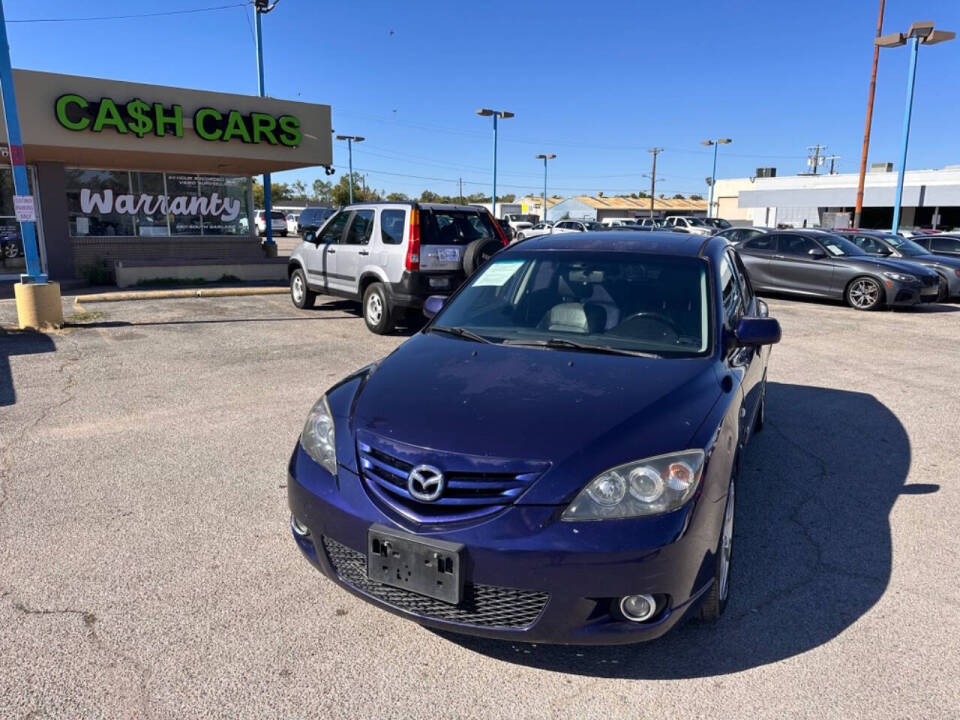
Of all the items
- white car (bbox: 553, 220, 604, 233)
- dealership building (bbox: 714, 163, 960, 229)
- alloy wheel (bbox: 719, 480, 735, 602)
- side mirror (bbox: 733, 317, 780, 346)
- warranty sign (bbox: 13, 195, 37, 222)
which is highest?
dealership building (bbox: 714, 163, 960, 229)

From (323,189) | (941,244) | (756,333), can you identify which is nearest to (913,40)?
(941,244)

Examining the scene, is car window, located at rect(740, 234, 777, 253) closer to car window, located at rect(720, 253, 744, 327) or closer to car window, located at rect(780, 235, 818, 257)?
car window, located at rect(780, 235, 818, 257)

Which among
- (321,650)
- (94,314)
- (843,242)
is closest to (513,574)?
(321,650)

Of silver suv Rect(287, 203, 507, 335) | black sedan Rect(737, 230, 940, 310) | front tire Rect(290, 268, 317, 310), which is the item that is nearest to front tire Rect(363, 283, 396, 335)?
silver suv Rect(287, 203, 507, 335)

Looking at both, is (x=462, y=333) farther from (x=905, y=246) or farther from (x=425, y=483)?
(x=905, y=246)

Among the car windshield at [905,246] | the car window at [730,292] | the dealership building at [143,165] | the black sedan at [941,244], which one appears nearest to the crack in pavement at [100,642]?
the car window at [730,292]

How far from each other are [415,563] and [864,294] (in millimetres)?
13761

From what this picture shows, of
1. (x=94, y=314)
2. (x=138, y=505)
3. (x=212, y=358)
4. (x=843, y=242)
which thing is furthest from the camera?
(x=843, y=242)

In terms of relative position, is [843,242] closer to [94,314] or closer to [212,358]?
[212,358]

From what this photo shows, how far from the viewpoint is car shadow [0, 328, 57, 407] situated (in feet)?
21.6

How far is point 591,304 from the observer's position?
3988 mm

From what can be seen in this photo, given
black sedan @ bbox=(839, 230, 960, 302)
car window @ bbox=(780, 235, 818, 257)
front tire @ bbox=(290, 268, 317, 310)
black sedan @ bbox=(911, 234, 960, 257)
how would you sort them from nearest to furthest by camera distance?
1. front tire @ bbox=(290, 268, 317, 310)
2. car window @ bbox=(780, 235, 818, 257)
3. black sedan @ bbox=(839, 230, 960, 302)
4. black sedan @ bbox=(911, 234, 960, 257)

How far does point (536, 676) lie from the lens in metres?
2.67

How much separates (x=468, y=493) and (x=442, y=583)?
0.33 m
